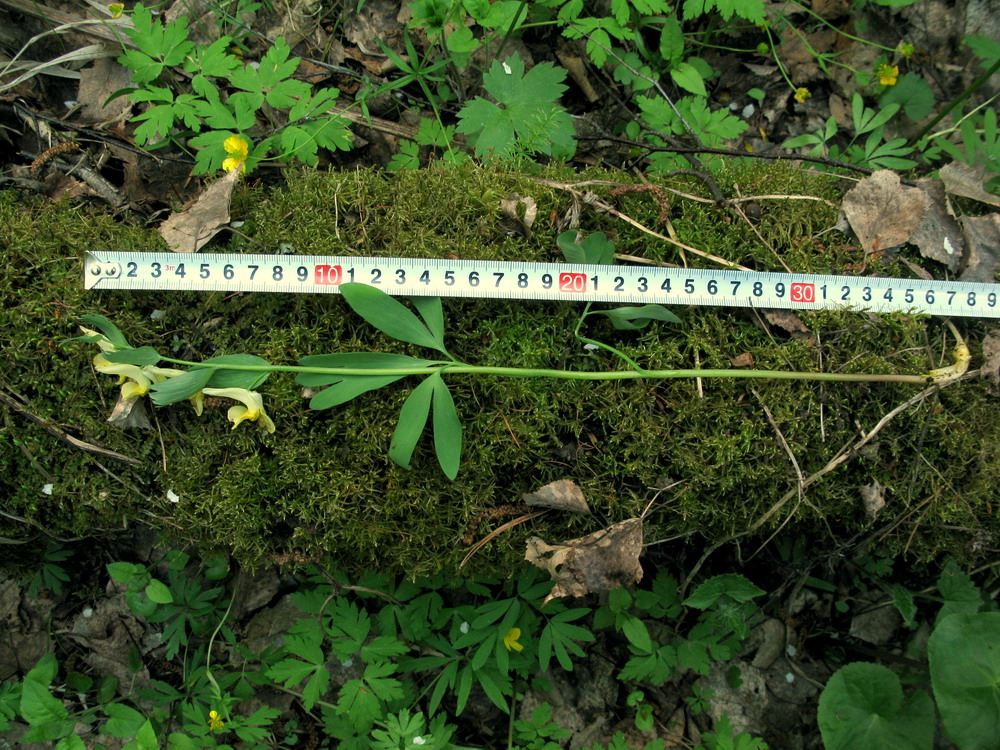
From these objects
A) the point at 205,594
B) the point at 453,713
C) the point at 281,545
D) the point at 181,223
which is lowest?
the point at 453,713

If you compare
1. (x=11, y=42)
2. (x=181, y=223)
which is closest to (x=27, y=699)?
(x=181, y=223)

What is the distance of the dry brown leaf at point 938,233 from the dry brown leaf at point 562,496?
72.0 inches

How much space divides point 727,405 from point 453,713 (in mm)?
1929

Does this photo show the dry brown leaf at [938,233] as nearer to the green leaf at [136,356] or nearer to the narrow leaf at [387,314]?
the narrow leaf at [387,314]

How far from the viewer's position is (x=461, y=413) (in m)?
2.34

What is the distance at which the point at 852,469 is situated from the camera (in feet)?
8.11

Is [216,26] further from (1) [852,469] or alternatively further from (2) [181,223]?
(1) [852,469]

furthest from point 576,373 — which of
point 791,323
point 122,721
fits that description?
point 122,721

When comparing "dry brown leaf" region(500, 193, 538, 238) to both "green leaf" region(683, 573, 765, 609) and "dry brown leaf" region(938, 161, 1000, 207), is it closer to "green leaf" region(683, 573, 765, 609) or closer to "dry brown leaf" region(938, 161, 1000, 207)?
"green leaf" region(683, 573, 765, 609)

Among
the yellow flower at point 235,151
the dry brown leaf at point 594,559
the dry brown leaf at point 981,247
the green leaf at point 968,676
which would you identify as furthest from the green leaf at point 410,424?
the dry brown leaf at point 981,247

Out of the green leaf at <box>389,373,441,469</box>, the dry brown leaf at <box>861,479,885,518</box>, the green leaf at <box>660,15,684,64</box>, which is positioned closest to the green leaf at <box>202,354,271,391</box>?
the green leaf at <box>389,373,441,469</box>

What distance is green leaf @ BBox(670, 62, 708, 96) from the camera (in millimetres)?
3240

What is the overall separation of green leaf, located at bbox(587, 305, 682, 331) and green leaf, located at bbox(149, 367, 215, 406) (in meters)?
1.45

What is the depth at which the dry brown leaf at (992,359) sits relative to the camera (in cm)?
249
